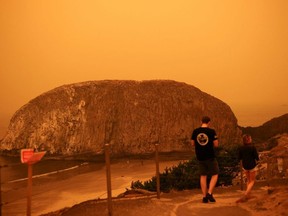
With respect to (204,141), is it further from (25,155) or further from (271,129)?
(271,129)

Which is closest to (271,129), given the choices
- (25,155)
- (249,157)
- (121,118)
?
(121,118)

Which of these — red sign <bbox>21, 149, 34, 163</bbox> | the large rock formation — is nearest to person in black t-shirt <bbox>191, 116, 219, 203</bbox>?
red sign <bbox>21, 149, 34, 163</bbox>

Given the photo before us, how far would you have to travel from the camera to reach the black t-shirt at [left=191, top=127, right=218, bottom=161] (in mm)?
6277

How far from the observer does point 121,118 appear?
A: 105 feet

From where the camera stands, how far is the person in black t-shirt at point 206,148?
20.6 ft

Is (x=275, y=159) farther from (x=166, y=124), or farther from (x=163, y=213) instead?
(x=166, y=124)

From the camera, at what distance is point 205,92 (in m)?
32.5

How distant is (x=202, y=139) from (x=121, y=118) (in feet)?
84.5

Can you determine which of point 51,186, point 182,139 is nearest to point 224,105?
point 182,139

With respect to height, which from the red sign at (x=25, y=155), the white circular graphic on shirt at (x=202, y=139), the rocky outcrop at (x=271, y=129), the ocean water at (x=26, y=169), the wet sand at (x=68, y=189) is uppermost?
the rocky outcrop at (x=271, y=129)

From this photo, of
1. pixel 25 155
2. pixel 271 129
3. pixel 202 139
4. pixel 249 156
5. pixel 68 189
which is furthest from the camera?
pixel 271 129

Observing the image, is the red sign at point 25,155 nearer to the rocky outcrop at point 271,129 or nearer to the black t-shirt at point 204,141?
the black t-shirt at point 204,141

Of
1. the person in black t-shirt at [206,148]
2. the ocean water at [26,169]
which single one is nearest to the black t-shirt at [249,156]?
the person in black t-shirt at [206,148]

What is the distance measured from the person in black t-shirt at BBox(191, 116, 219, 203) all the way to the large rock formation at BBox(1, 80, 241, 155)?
23.1 meters
